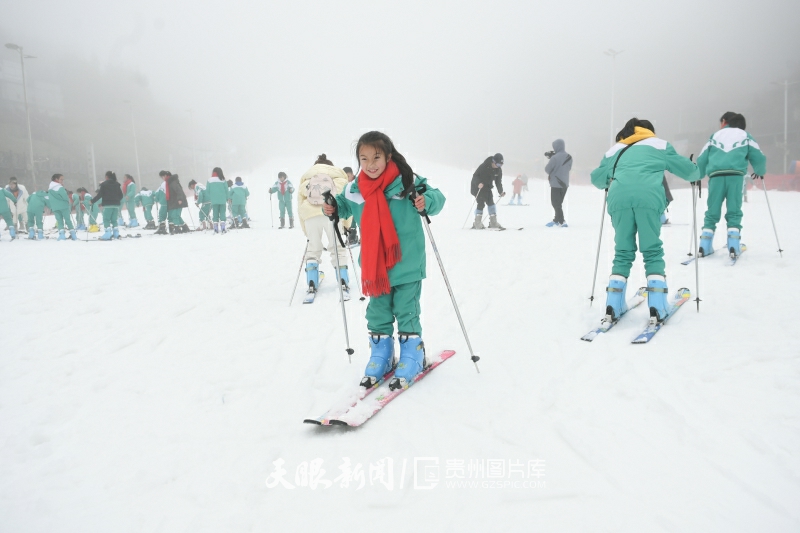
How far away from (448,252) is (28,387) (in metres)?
6.07

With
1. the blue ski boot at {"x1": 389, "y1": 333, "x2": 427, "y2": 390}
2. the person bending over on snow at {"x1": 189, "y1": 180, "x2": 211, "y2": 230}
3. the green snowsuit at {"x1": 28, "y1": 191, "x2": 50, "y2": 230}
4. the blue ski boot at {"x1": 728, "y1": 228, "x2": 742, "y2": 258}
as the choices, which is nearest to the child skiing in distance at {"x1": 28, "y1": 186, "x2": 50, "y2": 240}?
the green snowsuit at {"x1": 28, "y1": 191, "x2": 50, "y2": 230}

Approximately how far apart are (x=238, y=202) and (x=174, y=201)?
261 centimetres

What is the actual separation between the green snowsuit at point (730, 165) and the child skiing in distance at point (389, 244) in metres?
4.65

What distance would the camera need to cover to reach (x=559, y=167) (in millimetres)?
10867

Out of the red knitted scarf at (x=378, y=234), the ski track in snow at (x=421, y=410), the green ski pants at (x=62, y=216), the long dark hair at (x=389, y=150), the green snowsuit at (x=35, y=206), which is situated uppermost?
the green snowsuit at (x=35, y=206)

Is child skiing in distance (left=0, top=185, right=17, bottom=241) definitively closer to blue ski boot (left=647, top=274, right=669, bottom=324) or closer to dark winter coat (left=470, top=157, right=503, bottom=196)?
dark winter coat (left=470, top=157, right=503, bottom=196)

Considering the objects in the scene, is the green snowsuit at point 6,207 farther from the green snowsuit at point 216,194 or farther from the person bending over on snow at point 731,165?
the person bending over on snow at point 731,165

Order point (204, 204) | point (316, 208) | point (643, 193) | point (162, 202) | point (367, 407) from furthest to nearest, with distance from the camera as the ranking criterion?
point (162, 202)
point (204, 204)
point (316, 208)
point (643, 193)
point (367, 407)

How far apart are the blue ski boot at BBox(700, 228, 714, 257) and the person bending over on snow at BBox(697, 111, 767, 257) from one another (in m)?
0.24

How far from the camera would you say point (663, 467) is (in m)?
2.20

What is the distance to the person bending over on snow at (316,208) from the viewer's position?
5.44m

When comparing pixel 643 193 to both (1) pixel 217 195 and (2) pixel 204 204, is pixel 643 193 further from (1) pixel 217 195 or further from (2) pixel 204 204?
(2) pixel 204 204

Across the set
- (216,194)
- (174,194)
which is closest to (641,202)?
(216,194)

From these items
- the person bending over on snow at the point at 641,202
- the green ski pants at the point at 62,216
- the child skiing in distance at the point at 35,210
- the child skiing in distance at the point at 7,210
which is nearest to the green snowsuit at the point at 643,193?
the person bending over on snow at the point at 641,202
